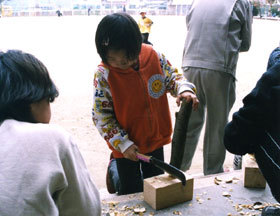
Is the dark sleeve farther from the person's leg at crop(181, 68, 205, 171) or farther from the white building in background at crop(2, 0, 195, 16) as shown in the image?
the white building in background at crop(2, 0, 195, 16)

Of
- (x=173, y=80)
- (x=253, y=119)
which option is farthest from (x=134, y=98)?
(x=253, y=119)

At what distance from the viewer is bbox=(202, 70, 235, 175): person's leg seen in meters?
2.80

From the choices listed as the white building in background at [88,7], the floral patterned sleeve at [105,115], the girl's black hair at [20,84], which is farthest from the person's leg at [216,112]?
the white building in background at [88,7]

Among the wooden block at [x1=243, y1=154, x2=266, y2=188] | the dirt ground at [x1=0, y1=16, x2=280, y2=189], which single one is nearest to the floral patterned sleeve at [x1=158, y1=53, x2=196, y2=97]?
the wooden block at [x1=243, y1=154, x2=266, y2=188]

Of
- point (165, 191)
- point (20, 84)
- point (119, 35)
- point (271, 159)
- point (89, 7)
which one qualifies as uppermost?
point (89, 7)

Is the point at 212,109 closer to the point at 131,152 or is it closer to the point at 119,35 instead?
the point at 131,152

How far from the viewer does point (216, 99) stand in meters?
2.82

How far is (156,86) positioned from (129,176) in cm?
61

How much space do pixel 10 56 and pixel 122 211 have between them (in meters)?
1.31

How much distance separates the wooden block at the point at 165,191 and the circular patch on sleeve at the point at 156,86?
0.51 meters

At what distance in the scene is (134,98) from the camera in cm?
200

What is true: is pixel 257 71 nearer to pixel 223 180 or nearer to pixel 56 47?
pixel 223 180

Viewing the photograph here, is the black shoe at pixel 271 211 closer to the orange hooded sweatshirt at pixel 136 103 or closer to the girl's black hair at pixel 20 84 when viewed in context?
the orange hooded sweatshirt at pixel 136 103

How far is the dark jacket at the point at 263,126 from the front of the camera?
Answer: 1.42m
